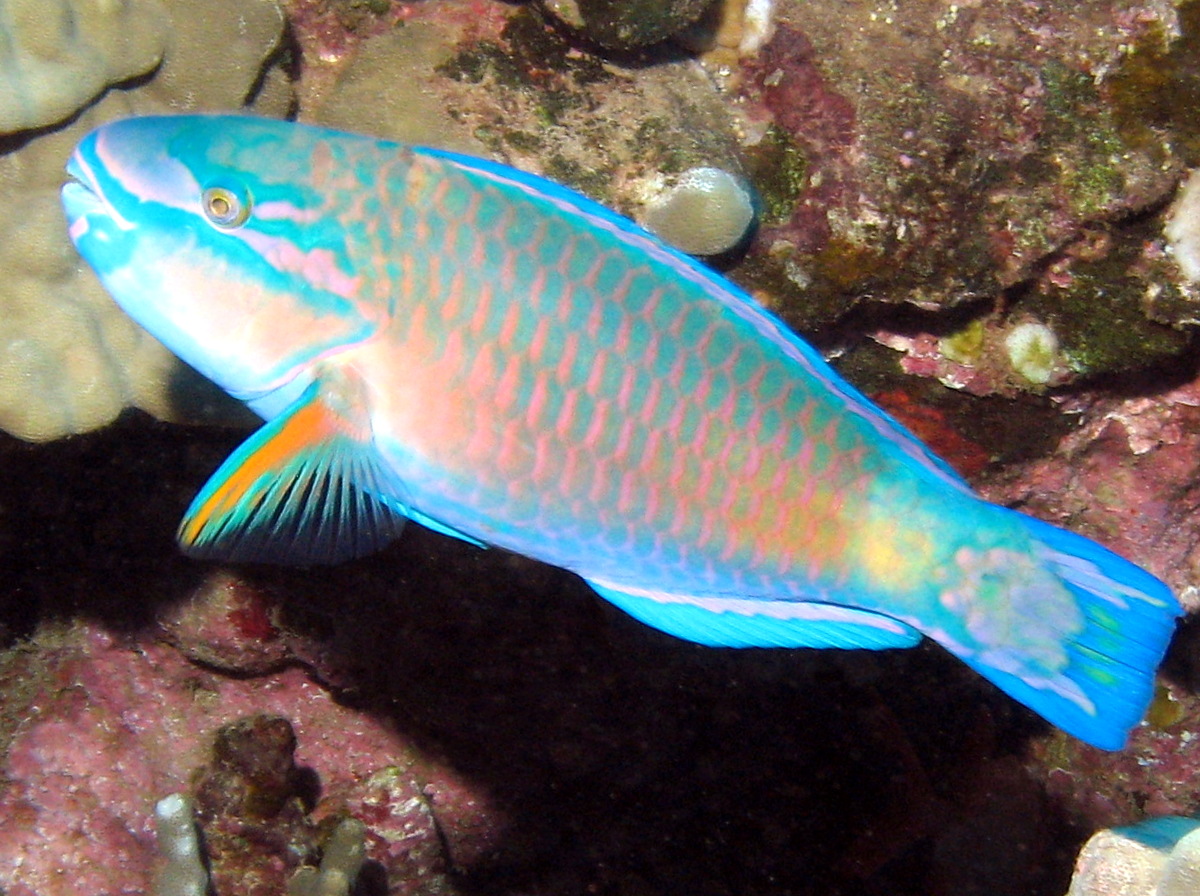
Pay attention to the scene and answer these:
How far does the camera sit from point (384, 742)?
14.6ft

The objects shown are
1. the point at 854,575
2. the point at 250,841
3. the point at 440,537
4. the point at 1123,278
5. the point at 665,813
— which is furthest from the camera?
the point at 665,813

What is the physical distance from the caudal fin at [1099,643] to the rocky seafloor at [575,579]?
1.36 meters

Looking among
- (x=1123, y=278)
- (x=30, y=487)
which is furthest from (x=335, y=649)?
(x=1123, y=278)

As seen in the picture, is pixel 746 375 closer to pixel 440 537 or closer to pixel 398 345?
pixel 398 345

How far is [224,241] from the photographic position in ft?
5.85

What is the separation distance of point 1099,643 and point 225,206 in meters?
2.11

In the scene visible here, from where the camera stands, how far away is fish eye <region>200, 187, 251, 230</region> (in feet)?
5.80

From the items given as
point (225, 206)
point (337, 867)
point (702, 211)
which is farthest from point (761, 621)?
point (337, 867)

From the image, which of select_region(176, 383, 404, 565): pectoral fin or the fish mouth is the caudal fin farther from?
the fish mouth

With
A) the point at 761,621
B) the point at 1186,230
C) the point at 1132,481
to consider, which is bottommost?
the point at 1132,481

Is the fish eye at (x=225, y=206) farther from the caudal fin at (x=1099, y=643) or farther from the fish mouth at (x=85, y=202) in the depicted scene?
the caudal fin at (x=1099, y=643)

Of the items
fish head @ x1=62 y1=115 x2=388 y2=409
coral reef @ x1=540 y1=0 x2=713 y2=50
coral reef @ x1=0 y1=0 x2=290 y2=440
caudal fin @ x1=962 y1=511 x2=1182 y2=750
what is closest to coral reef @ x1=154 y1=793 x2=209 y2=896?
coral reef @ x1=0 y1=0 x2=290 y2=440

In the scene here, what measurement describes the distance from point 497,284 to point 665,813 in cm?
407

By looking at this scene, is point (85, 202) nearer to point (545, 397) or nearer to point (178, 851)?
point (545, 397)
